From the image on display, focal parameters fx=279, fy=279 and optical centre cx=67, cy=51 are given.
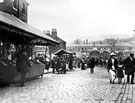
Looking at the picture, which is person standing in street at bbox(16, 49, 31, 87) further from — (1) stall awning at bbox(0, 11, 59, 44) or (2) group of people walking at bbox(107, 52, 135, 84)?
(2) group of people walking at bbox(107, 52, 135, 84)

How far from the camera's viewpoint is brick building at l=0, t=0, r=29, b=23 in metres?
21.7

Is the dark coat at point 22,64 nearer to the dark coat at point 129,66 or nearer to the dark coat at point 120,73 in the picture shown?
the dark coat at point 120,73

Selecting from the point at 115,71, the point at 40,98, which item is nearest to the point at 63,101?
the point at 40,98

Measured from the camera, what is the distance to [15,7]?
23.7 metres

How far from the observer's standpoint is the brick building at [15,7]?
21695 millimetres

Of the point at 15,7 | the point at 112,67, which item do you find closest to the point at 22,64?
the point at 112,67

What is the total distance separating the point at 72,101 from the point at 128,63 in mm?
7574

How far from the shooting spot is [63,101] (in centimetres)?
814

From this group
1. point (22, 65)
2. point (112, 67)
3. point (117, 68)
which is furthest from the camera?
point (117, 68)

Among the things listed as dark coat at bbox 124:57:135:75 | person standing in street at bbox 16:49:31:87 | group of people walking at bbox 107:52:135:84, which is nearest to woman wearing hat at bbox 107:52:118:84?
group of people walking at bbox 107:52:135:84

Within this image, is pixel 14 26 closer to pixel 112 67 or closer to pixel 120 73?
pixel 112 67

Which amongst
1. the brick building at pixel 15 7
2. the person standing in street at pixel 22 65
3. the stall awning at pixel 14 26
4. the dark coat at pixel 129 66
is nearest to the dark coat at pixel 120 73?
the dark coat at pixel 129 66

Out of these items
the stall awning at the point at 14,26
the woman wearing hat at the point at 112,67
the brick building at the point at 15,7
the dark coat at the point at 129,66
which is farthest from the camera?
the brick building at the point at 15,7

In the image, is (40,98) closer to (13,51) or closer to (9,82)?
(9,82)
